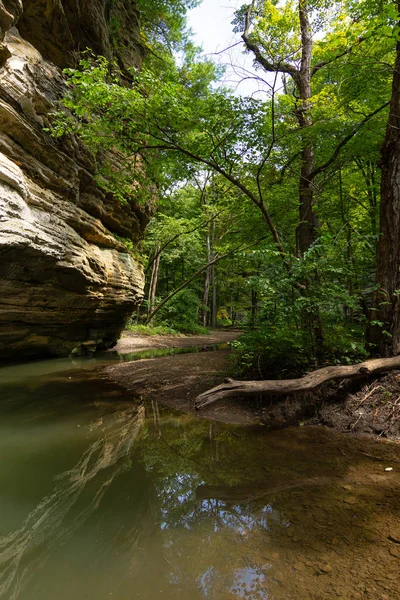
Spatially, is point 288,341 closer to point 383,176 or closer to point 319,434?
point 319,434

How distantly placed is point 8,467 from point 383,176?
7.49m

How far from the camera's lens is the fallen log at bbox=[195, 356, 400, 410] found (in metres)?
4.36

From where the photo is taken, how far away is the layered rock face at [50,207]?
22.2 feet

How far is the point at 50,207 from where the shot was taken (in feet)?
26.2

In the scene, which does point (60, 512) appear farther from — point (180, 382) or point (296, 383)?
point (180, 382)

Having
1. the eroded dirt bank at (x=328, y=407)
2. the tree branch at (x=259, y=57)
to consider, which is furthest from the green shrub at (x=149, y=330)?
the tree branch at (x=259, y=57)

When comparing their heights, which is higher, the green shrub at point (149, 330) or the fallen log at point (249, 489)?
the green shrub at point (149, 330)

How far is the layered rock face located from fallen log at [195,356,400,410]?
568 centimetres

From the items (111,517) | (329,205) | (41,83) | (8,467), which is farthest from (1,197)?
(329,205)

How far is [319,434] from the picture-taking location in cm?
418

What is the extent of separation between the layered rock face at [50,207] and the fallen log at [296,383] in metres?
5.68

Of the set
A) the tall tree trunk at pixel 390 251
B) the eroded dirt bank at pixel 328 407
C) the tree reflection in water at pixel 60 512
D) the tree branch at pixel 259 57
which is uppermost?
the tree branch at pixel 259 57

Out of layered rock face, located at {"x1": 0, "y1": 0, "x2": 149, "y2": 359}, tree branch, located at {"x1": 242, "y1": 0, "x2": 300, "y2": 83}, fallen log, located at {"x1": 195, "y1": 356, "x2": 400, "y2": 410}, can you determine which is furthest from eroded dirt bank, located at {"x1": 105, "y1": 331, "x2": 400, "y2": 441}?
tree branch, located at {"x1": 242, "y1": 0, "x2": 300, "y2": 83}

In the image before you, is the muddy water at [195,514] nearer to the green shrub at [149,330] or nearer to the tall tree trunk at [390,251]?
the tall tree trunk at [390,251]
